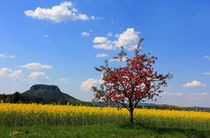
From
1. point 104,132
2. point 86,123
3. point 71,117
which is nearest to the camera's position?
point 104,132

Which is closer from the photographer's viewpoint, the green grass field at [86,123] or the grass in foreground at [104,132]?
the grass in foreground at [104,132]

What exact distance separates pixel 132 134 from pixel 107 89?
373 cm

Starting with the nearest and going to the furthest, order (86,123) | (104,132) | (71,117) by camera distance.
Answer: (104,132), (71,117), (86,123)

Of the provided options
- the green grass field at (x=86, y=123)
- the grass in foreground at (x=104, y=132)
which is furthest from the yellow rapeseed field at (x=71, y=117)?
the grass in foreground at (x=104, y=132)

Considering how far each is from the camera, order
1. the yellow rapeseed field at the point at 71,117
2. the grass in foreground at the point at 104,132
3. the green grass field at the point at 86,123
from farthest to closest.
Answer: the yellow rapeseed field at the point at 71,117, the green grass field at the point at 86,123, the grass in foreground at the point at 104,132

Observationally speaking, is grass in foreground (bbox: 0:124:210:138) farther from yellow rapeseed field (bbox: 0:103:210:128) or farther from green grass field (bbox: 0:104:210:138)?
yellow rapeseed field (bbox: 0:103:210:128)

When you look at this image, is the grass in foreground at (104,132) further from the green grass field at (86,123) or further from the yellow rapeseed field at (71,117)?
the yellow rapeseed field at (71,117)

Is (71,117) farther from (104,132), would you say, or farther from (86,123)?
(104,132)

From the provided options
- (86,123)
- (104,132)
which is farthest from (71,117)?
(104,132)

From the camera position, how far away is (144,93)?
15406 millimetres

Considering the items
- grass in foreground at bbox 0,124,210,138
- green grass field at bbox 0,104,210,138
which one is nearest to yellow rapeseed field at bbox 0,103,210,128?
green grass field at bbox 0,104,210,138

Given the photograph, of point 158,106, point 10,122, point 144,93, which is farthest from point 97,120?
point 158,106

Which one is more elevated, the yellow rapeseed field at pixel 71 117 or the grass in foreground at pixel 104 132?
the yellow rapeseed field at pixel 71 117

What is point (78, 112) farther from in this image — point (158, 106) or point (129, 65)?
point (158, 106)
